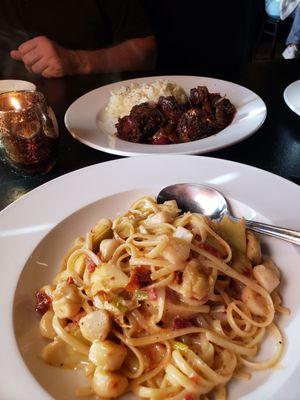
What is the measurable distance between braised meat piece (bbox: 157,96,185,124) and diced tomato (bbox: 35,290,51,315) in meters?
1.56

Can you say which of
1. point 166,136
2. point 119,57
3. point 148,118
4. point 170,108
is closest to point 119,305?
point 166,136

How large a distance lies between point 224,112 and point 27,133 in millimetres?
1304

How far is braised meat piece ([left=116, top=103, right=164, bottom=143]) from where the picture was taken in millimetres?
2621

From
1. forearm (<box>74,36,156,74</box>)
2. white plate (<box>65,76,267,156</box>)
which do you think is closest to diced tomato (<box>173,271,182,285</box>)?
white plate (<box>65,76,267,156</box>)

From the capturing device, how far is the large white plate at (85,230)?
125cm

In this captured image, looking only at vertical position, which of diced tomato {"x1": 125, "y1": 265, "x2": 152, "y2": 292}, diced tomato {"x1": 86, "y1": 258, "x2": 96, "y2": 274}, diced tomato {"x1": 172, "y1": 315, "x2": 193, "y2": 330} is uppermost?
diced tomato {"x1": 125, "y1": 265, "x2": 152, "y2": 292}

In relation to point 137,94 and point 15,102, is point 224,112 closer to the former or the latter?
point 137,94

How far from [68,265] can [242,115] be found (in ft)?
5.13

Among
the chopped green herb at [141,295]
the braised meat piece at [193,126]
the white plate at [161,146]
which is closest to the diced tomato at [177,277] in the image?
the chopped green herb at [141,295]

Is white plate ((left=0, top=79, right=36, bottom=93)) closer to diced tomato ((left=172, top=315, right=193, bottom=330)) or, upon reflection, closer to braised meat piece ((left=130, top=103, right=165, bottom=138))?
braised meat piece ((left=130, top=103, right=165, bottom=138))

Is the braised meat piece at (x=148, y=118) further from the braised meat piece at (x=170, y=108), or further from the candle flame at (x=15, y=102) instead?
the candle flame at (x=15, y=102)

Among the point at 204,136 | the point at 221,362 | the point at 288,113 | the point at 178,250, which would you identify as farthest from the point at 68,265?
the point at 288,113

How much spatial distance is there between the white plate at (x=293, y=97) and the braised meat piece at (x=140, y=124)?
2.70 feet

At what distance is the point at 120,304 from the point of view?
4.82ft
